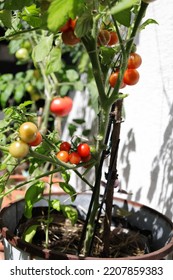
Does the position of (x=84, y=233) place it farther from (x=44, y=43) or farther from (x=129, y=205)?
(x=44, y=43)

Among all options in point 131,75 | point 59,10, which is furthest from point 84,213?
point 59,10

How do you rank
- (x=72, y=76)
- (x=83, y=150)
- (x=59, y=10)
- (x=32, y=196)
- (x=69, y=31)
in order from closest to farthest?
(x=59, y=10), (x=69, y=31), (x=83, y=150), (x=32, y=196), (x=72, y=76)

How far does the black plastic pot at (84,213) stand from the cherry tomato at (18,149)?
0.71 ft

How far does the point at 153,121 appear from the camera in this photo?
1.14 m

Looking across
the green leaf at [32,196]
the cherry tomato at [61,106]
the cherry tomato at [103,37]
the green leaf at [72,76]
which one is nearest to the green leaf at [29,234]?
the green leaf at [32,196]

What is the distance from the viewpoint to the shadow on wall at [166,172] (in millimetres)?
1056

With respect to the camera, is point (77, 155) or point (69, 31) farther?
point (77, 155)

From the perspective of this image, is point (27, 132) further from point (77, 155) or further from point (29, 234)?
point (29, 234)

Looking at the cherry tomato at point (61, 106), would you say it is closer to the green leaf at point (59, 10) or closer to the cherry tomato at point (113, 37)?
the cherry tomato at point (113, 37)

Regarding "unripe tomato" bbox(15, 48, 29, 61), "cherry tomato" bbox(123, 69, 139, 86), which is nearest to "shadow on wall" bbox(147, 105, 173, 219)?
"cherry tomato" bbox(123, 69, 139, 86)

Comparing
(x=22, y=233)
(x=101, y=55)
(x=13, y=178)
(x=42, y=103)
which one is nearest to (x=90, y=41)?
(x=101, y=55)

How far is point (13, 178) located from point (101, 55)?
1.09 metres

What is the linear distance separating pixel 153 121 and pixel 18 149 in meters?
0.59

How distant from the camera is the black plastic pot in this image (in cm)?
76
